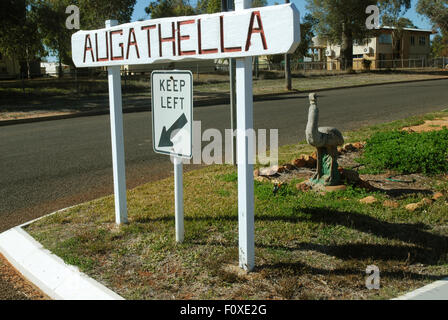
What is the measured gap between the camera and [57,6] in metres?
37.3

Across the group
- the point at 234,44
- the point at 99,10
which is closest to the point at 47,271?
the point at 234,44

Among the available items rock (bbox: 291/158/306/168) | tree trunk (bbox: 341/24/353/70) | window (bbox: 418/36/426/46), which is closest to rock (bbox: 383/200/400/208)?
rock (bbox: 291/158/306/168)

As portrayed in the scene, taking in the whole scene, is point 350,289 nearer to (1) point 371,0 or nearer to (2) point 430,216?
(2) point 430,216

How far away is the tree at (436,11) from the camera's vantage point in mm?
48281

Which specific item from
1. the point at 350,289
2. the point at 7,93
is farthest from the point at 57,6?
the point at 350,289

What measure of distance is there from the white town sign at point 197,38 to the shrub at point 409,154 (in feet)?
12.9

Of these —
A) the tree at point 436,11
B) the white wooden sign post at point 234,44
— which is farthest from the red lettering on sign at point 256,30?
the tree at point 436,11

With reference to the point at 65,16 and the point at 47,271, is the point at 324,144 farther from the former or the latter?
the point at 65,16

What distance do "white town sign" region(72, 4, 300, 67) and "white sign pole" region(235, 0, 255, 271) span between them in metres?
0.15

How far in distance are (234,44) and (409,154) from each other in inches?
164

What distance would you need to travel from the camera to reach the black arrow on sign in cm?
405

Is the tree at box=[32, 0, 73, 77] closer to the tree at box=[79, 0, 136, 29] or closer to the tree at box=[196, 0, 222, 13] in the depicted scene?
the tree at box=[79, 0, 136, 29]

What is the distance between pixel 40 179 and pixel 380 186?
505 centimetres

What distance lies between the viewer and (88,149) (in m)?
9.43
